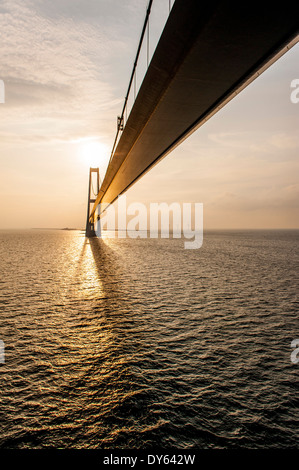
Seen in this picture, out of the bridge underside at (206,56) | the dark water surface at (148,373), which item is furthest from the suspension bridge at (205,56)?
the dark water surface at (148,373)

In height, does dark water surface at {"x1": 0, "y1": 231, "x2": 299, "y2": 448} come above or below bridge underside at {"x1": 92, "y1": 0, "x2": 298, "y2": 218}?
below

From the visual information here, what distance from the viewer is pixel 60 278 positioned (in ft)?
65.8

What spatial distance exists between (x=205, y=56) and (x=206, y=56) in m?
0.02

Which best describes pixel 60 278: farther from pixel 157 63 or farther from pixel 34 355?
pixel 157 63

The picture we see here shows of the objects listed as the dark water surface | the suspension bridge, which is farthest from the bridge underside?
the dark water surface

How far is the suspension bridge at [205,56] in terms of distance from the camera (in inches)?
168

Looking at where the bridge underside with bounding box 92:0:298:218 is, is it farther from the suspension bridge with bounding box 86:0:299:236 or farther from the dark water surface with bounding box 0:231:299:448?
the dark water surface with bounding box 0:231:299:448

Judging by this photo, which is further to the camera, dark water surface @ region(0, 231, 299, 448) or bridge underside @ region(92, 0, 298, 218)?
dark water surface @ region(0, 231, 299, 448)

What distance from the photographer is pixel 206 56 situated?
17.2ft

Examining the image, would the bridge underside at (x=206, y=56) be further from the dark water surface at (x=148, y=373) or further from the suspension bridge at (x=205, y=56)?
the dark water surface at (x=148, y=373)

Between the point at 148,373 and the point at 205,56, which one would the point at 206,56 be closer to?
the point at 205,56

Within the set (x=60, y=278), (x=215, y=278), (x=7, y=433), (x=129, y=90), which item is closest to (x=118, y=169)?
(x=129, y=90)

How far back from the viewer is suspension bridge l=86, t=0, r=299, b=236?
428cm

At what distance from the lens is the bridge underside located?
4.28m
